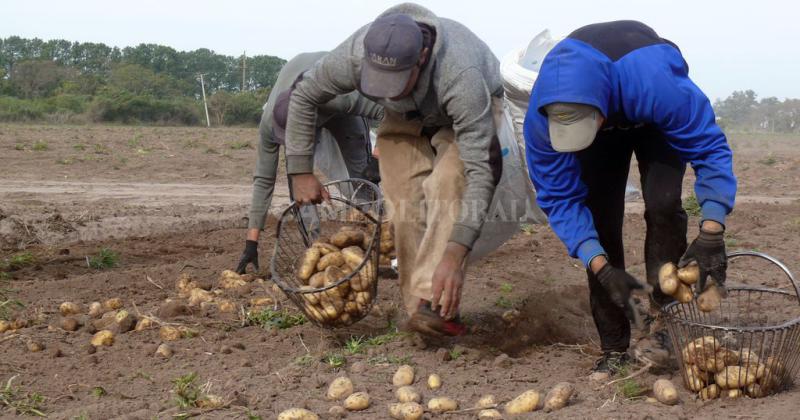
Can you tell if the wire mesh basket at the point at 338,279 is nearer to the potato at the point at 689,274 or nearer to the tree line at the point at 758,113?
the potato at the point at 689,274

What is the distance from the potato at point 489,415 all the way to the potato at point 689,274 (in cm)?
81

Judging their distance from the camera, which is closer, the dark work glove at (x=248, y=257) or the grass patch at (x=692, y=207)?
the dark work glove at (x=248, y=257)

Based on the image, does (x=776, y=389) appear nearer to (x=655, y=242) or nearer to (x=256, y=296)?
(x=655, y=242)

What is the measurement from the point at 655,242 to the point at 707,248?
446mm

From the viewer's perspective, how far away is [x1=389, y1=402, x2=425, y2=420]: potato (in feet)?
10.1

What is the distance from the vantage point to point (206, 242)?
7.84 m

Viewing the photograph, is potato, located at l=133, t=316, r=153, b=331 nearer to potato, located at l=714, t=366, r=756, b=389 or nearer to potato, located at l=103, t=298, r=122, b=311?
potato, located at l=103, t=298, r=122, b=311

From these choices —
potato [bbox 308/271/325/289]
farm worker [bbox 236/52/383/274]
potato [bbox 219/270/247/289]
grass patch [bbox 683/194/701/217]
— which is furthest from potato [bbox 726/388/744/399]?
grass patch [bbox 683/194/701/217]

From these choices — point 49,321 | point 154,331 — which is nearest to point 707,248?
point 154,331

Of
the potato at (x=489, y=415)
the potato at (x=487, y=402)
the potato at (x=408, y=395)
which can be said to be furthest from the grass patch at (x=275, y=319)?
the potato at (x=489, y=415)

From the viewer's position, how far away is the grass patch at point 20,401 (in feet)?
11.6

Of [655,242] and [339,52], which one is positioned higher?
[339,52]

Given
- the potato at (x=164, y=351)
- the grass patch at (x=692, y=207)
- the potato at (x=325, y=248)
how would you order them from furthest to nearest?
the grass patch at (x=692, y=207), the potato at (x=325, y=248), the potato at (x=164, y=351)

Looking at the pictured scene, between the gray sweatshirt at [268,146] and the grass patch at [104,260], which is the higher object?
the gray sweatshirt at [268,146]
